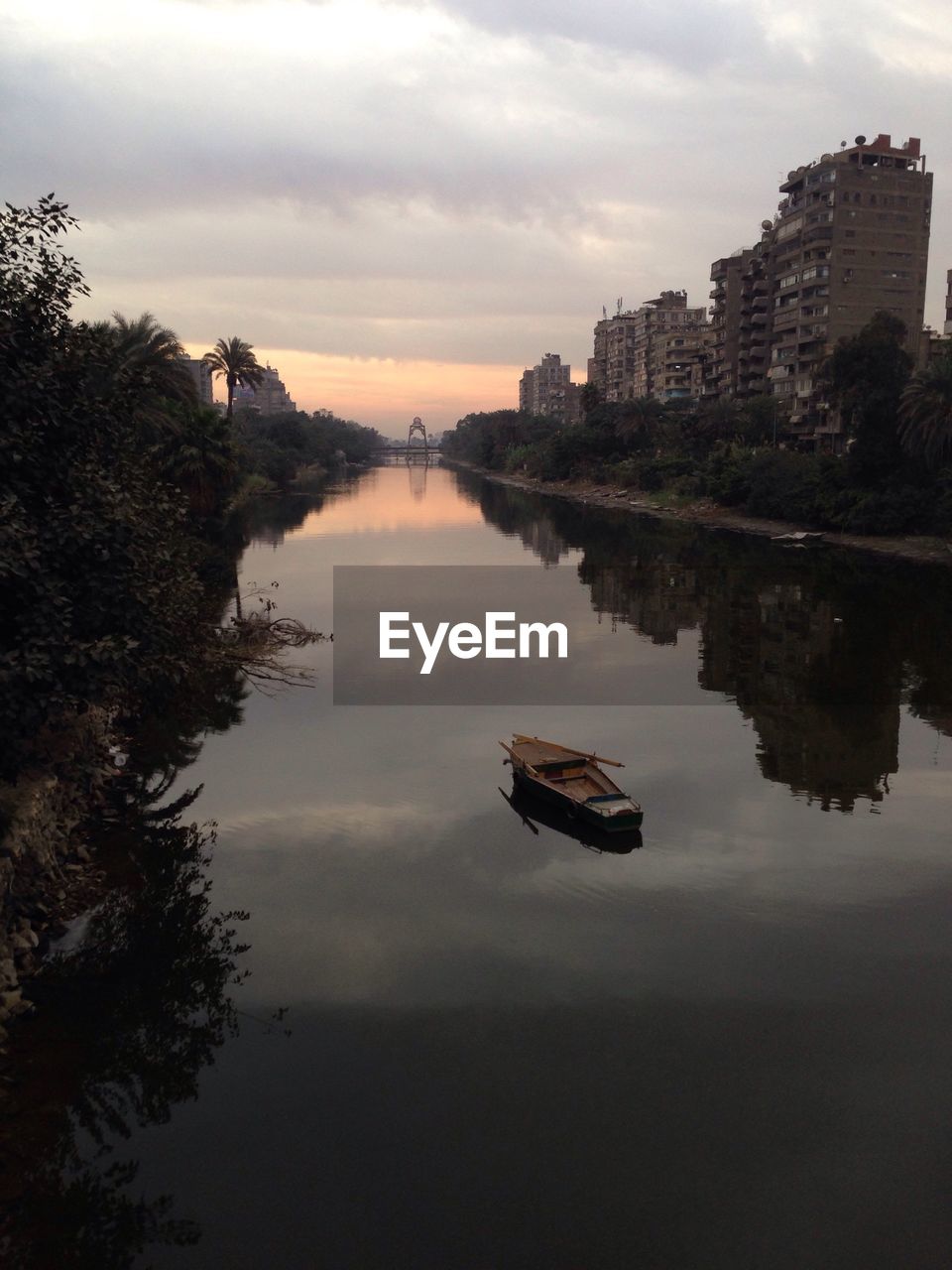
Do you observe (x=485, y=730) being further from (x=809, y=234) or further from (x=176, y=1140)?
(x=809, y=234)

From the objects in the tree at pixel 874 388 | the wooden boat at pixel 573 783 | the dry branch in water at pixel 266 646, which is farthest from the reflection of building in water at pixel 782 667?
the tree at pixel 874 388

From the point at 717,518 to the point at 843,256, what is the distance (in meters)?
47.3

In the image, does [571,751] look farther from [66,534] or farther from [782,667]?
[782,667]

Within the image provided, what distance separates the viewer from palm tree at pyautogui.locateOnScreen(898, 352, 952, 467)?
63688mm

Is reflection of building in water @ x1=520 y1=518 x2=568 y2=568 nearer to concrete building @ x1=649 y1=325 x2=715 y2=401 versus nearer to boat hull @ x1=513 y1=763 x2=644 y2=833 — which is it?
boat hull @ x1=513 y1=763 x2=644 y2=833

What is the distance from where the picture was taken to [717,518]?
3676 inches

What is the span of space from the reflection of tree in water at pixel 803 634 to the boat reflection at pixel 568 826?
18.9ft

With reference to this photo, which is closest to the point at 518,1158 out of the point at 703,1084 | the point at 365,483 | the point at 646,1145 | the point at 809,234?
the point at 646,1145

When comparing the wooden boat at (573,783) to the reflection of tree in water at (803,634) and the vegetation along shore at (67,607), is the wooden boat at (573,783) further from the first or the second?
the vegetation along shore at (67,607)

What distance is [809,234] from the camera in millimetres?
120000

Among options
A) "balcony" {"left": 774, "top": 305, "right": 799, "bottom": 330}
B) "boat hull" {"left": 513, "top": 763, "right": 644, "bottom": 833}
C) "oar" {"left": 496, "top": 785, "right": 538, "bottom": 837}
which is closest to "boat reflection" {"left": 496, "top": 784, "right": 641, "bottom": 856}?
"oar" {"left": 496, "top": 785, "right": 538, "bottom": 837}

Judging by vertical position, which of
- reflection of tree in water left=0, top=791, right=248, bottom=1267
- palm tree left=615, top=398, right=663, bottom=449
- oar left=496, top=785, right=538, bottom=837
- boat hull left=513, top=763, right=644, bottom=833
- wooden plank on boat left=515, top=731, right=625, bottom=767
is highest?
palm tree left=615, top=398, right=663, bottom=449

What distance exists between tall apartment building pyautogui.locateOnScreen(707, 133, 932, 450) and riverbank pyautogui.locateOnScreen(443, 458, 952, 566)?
2053 cm

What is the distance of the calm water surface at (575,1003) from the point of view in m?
11.1
